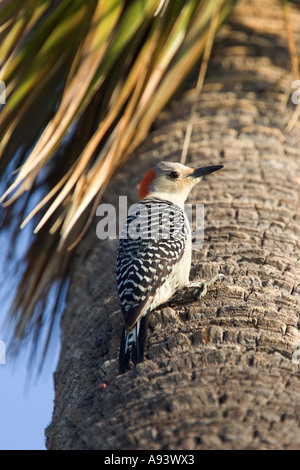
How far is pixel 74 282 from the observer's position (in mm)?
4309

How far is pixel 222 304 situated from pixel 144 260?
2.69 feet

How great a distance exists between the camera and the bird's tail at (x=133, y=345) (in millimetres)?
2711

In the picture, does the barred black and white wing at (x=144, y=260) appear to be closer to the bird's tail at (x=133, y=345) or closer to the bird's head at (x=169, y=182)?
the bird's tail at (x=133, y=345)

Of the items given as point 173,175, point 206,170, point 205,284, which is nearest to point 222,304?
point 205,284

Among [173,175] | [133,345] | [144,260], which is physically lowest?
[133,345]

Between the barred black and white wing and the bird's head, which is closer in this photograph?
the barred black and white wing

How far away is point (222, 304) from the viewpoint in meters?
2.95

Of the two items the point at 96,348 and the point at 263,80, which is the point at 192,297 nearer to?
the point at 96,348

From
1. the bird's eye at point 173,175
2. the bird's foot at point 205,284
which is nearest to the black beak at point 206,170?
the bird's eye at point 173,175

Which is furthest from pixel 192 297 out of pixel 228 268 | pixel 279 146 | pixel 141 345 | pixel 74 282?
pixel 279 146
